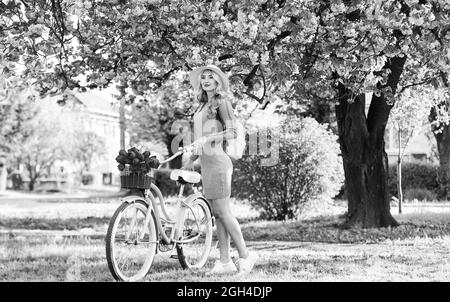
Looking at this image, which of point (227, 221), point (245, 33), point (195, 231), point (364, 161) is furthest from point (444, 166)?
point (227, 221)

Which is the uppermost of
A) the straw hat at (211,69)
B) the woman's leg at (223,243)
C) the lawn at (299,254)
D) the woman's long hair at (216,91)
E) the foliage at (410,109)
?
the foliage at (410,109)

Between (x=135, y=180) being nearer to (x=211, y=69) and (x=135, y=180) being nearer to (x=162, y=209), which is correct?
(x=162, y=209)

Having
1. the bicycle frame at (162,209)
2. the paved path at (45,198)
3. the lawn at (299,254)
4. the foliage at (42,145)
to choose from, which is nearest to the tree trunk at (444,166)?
the lawn at (299,254)

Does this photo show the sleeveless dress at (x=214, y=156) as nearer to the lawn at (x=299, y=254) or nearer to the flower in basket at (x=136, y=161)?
the flower in basket at (x=136, y=161)

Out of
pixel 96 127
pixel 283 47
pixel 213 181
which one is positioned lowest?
pixel 213 181

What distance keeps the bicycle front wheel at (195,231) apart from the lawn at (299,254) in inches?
7.2

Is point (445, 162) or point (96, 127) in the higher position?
point (96, 127)

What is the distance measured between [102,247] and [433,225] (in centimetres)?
732

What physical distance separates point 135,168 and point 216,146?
858 mm

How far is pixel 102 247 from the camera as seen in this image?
407 inches

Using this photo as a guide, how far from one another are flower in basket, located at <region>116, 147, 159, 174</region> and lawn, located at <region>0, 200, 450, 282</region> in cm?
119

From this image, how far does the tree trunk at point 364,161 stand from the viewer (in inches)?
504
